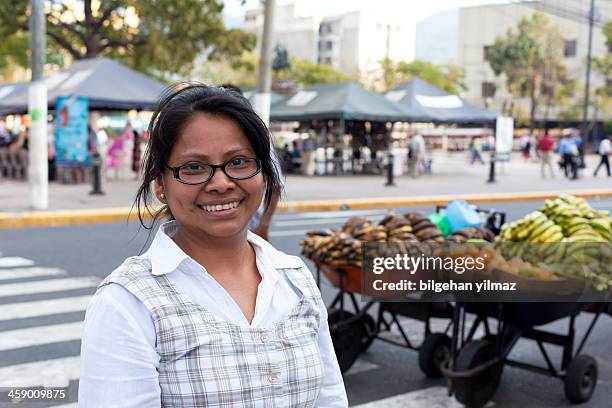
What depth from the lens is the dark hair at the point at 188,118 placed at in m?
1.88

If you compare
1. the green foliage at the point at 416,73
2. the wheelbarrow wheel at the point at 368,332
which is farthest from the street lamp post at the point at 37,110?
the green foliage at the point at 416,73

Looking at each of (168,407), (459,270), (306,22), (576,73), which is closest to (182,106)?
(168,407)

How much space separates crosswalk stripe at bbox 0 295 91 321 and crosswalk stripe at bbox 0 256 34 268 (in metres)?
2.04

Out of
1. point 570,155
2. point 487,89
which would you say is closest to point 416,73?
point 487,89

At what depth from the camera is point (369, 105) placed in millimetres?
24734

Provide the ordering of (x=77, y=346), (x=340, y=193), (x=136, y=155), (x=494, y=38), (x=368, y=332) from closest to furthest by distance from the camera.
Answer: (x=368, y=332) < (x=77, y=346) < (x=340, y=193) < (x=136, y=155) < (x=494, y=38)

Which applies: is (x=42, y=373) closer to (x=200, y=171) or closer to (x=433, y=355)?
(x=433, y=355)

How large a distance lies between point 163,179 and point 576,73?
73.7 metres

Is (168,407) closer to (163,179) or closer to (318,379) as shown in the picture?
A: (318,379)

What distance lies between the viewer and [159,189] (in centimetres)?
200

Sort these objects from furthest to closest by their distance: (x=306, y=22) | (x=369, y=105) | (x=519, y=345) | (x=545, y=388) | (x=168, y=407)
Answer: (x=306, y=22) < (x=369, y=105) < (x=519, y=345) < (x=545, y=388) < (x=168, y=407)

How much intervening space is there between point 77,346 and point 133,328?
4.62 m

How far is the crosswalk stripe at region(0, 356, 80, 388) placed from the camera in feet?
16.8

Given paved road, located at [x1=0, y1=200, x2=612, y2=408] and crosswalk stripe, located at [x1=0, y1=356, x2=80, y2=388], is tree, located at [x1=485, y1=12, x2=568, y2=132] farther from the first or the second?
crosswalk stripe, located at [x1=0, y1=356, x2=80, y2=388]
